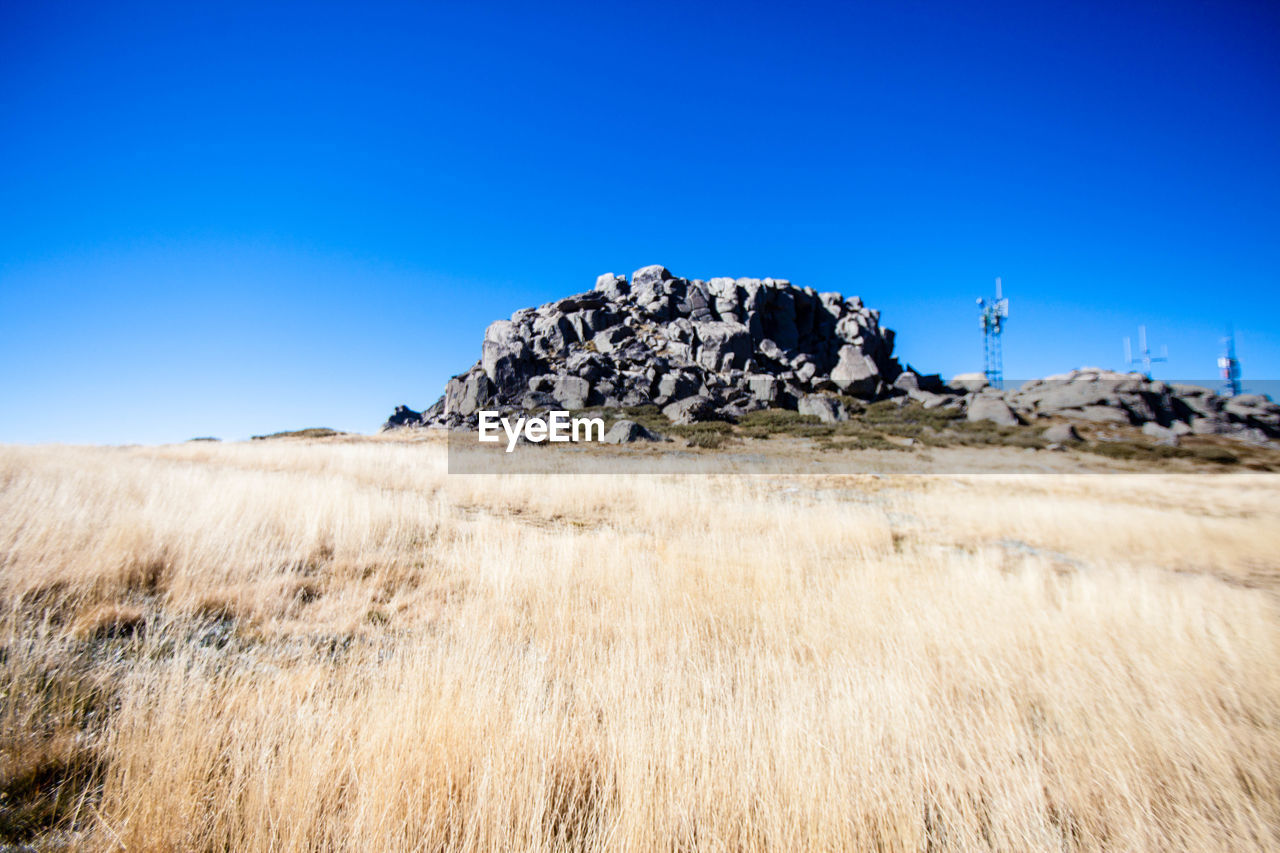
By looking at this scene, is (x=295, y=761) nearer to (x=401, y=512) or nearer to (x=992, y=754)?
(x=992, y=754)

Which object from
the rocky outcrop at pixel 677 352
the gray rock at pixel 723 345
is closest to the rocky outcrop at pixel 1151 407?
the rocky outcrop at pixel 677 352

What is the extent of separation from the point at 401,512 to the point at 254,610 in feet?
10.9

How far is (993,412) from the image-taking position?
3656 cm

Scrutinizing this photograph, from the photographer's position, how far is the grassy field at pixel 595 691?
192 cm

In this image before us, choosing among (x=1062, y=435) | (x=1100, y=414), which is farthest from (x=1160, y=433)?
(x=1062, y=435)

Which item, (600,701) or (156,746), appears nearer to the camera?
(156,746)

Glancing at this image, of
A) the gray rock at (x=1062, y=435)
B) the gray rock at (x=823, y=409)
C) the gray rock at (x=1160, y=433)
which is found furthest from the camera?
the gray rock at (x=823, y=409)

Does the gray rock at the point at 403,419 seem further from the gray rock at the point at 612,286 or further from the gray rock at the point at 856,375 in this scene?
the gray rock at the point at 856,375

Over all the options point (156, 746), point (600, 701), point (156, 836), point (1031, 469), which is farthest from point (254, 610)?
point (1031, 469)

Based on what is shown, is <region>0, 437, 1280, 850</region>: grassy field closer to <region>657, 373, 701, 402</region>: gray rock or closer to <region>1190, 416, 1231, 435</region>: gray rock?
<region>657, 373, 701, 402</region>: gray rock

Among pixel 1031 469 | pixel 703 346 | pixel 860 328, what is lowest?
pixel 1031 469

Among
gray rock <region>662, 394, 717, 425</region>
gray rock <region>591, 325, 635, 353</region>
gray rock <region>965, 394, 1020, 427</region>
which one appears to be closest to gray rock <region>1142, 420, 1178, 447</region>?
gray rock <region>965, 394, 1020, 427</region>

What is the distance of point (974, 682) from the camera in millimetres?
3234

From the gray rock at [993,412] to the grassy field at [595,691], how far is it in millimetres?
34188
